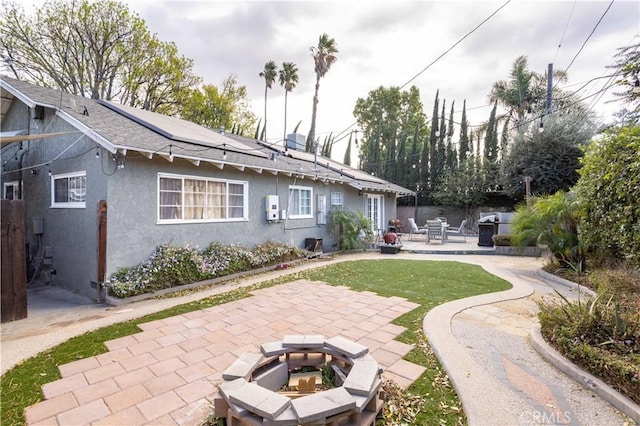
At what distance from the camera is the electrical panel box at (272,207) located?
929cm

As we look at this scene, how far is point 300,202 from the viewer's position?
35.9 feet

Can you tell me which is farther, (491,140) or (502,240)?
(491,140)

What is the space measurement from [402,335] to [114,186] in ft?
19.6

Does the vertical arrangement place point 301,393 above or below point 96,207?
below

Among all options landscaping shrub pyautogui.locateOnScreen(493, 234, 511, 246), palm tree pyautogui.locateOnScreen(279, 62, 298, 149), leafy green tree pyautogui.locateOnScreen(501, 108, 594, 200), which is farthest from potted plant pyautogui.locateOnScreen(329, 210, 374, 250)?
palm tree pyautogui.locateOnScreen(279, 62, 298, 149)

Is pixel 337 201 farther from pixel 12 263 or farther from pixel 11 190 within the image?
pixel 11 190

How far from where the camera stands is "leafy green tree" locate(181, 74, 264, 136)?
2119cm

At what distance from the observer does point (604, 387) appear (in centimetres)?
277

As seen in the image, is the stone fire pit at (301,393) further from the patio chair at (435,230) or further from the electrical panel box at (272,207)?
the patio chair at (435,230)

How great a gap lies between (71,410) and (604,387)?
4734 millimetres

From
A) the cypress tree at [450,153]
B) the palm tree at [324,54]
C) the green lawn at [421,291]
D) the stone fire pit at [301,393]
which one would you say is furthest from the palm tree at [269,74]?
the stone fire pit at [301,393]

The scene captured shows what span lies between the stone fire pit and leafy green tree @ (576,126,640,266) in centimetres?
600

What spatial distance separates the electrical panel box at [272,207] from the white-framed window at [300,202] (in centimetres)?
93

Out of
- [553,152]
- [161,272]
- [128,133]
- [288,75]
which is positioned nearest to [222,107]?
[288,75]
